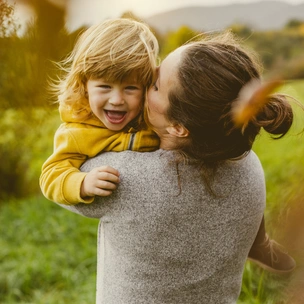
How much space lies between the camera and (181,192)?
1.29 metres

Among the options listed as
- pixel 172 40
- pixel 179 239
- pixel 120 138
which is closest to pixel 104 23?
pixel 120 138

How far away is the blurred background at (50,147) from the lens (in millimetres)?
775

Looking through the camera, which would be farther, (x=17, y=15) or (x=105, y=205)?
(x=105, y=205)

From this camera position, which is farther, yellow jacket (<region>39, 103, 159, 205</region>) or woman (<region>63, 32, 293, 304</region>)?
yellow jacket (<region>39, 103, 159, 205</region>)

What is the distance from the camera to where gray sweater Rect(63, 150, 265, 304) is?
1.28m

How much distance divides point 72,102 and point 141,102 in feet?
0.75

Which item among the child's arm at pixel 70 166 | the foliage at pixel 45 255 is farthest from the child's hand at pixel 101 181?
the foliage at pixel 45 255

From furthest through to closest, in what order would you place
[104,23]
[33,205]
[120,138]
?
[33,205]
[104,23]
[120,138]

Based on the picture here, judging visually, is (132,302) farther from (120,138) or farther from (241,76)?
(241,76)

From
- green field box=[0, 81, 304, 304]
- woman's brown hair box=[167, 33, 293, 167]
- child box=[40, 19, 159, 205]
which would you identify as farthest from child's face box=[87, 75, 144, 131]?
green field box=[0, 81, 304, 304]

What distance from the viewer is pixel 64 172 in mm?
1354

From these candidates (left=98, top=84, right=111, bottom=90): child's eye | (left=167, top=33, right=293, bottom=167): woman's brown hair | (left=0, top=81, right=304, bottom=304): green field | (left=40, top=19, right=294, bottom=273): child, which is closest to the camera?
(left=167, top=33, right=293, bottom=167): woman's brown hair

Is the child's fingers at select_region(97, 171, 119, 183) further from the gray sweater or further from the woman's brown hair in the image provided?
the woman's brown hair

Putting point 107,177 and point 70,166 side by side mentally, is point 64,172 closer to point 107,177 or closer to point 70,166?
point 70,166
